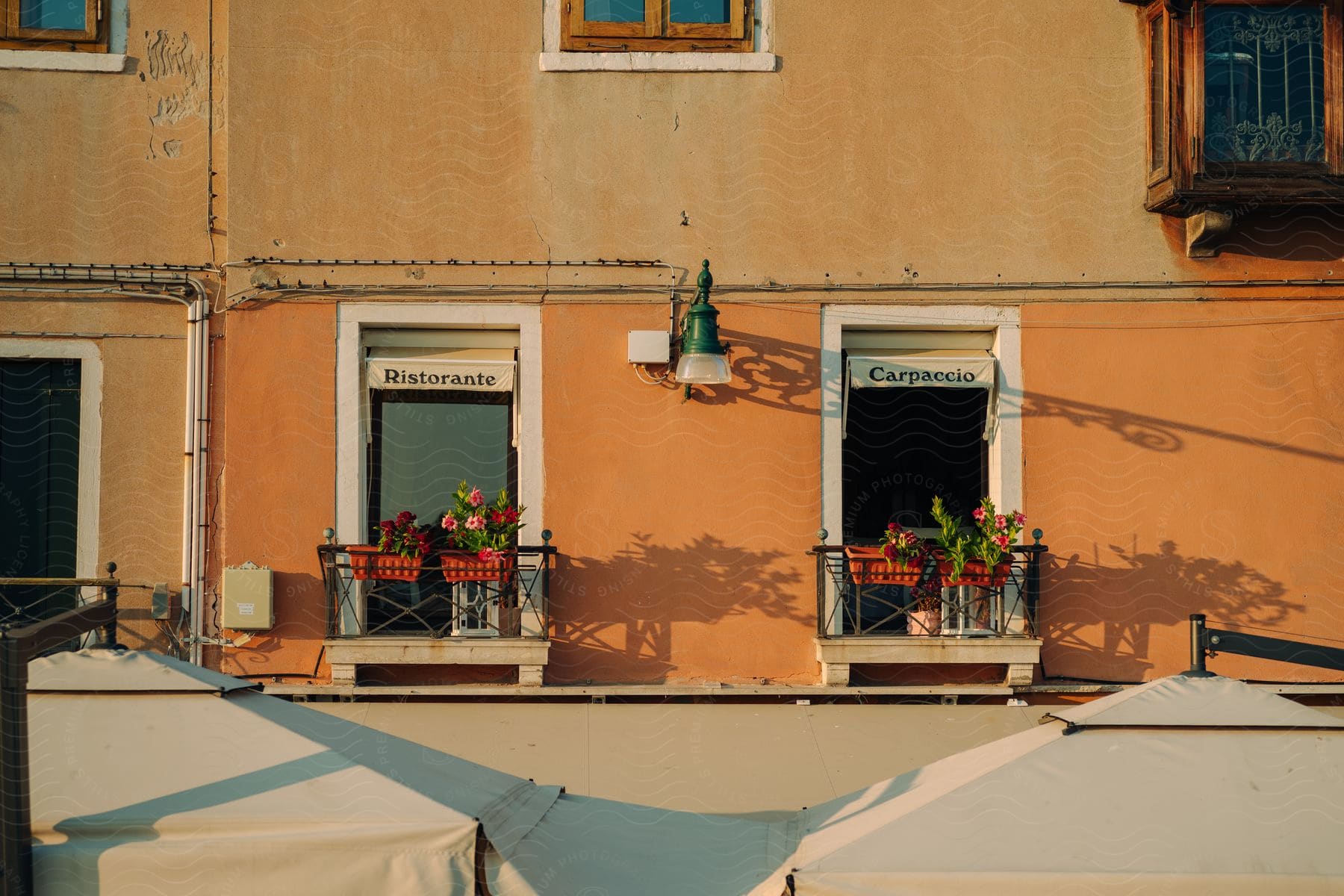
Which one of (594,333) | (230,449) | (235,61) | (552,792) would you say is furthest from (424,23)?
(552,792)

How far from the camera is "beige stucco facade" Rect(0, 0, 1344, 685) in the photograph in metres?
9.83

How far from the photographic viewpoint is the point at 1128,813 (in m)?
4.85

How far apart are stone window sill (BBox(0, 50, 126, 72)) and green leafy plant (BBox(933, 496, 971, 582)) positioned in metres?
6.39

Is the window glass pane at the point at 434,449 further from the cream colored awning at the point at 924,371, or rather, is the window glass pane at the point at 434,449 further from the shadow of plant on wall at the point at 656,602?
the cream colored awning at the point at 924,371

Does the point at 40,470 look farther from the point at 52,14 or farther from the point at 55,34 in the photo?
the point at 52,14

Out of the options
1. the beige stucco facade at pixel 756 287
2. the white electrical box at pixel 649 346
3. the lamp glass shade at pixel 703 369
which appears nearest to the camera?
the lamp glass shade at pixel 703 369

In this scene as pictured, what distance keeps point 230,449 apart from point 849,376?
4224mm

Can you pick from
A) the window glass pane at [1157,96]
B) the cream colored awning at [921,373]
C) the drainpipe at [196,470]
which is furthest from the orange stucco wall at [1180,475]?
the drainpipe at [196,470]

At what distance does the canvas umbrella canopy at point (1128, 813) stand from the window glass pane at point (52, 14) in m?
7.94

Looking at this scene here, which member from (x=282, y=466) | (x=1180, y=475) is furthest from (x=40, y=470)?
(x=1180, y=475)

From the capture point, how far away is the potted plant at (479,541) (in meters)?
9.33

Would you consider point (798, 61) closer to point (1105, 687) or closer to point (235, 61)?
point (235, 61)

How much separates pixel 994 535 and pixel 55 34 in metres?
7.23

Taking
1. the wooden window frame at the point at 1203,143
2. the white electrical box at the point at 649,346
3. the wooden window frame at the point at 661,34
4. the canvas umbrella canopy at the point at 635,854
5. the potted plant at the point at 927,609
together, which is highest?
the wooden window frame at the point at 661,34
